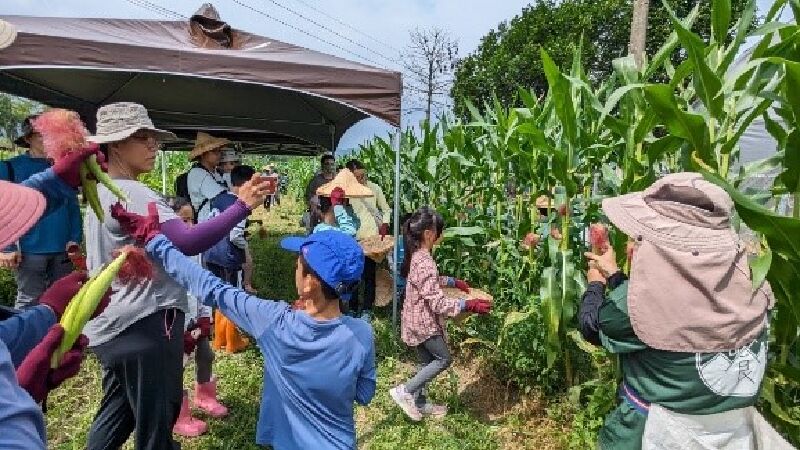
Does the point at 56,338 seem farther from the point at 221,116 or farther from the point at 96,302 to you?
the point at 221,116

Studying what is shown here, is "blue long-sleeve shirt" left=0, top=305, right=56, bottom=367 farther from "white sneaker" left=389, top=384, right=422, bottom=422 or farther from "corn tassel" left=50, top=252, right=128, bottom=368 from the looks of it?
"white sneaker" left=389, top=384, right=422, bottom=422

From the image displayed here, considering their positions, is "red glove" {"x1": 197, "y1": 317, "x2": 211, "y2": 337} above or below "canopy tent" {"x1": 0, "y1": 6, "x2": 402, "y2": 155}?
below

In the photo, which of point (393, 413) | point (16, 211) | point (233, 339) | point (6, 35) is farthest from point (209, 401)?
point (16, 211)

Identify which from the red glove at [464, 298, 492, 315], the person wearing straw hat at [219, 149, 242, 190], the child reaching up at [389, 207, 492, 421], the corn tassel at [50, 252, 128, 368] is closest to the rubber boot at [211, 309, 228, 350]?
the person wearing straw hat at [219, 149, 242, 190]

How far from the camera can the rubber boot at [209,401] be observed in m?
3.54

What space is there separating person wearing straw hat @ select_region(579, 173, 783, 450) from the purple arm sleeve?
51.6 inches

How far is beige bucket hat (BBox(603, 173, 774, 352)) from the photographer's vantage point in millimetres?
1610

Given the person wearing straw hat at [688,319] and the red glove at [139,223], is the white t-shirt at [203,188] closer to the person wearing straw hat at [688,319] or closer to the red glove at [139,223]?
the red glove at [139,223]

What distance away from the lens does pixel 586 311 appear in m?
2.01

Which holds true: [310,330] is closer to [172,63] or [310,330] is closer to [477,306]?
[477,306]

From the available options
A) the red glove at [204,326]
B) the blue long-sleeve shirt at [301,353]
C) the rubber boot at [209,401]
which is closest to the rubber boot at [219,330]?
the rubber boot at [209,401]

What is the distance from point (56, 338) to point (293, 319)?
721 mm

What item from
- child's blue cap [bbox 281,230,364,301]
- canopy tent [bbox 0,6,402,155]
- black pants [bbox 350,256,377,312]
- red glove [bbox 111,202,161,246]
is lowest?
black pants [bbox 350,256,377,312]

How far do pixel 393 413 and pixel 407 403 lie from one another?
17 cm
